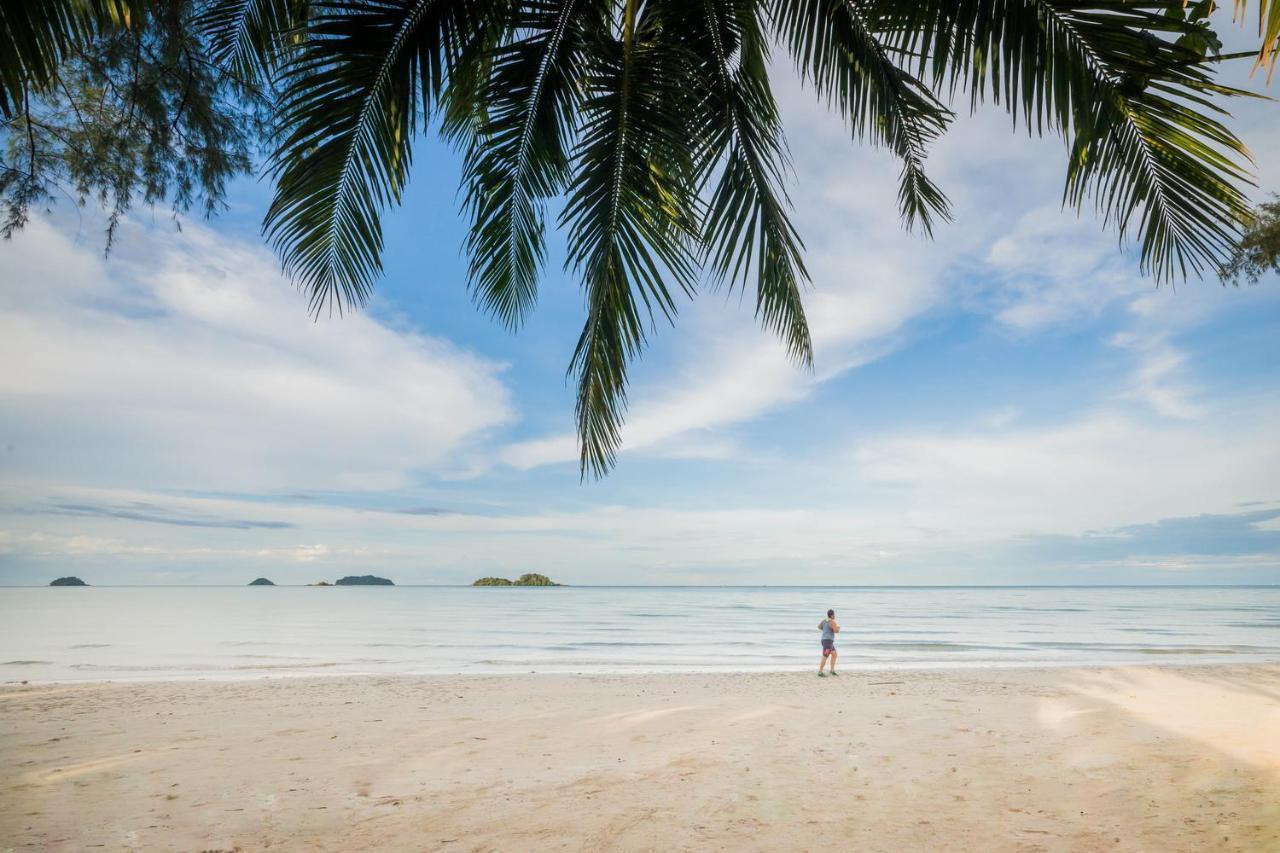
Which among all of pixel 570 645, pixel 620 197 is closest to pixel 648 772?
pixel 620 197

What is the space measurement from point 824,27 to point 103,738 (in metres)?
8.91

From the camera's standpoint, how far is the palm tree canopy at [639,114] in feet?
8.43

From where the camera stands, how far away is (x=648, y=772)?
17.9ft

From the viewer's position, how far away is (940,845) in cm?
381

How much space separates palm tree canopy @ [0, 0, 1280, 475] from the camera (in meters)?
2.57

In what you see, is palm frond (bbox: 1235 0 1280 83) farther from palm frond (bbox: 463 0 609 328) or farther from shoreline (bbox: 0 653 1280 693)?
shoreline (bbox: 0 653 1280 693)

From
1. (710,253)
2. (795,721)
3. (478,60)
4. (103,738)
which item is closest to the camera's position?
(478,60)

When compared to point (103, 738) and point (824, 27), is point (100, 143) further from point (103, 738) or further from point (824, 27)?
point (103, 738)

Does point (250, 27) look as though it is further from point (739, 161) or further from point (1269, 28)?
point (1269, 28)

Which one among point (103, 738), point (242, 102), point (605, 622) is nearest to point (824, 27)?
point (242, 102)

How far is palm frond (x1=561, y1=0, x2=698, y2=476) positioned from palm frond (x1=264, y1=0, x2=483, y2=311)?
2.49ft

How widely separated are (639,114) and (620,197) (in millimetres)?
426

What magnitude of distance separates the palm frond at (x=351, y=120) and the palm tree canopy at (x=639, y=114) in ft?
0.03

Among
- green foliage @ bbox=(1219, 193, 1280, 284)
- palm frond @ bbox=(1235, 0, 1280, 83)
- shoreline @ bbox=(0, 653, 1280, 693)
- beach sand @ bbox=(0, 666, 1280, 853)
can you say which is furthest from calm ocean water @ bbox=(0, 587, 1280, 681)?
palm frond @ bbox=(1235, 0, 1280, 83)
